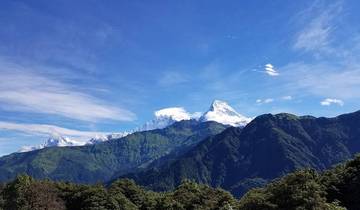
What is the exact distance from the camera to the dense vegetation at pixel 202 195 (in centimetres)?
7450

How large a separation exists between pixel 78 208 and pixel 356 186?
242ft

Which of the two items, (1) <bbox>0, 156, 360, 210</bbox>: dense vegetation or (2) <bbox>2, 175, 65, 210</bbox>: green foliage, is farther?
(2) <bbox>2, 175, 65, 210</bbox>: green foliage

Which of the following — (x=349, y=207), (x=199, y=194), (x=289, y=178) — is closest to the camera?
(x=289, y=178)

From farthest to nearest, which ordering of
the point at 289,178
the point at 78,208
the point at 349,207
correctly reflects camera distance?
1. the point at 78,208
2. the point at 349,207
3. the point at 289,178

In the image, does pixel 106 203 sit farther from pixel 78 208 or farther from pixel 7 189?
pixel 7 189

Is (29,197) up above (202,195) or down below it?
above

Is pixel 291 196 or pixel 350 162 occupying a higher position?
pixel 350 162

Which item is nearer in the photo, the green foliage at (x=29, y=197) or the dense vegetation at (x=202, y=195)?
the dense vegetation at (x=202, y=195)

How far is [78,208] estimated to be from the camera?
439 feet

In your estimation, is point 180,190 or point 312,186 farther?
point 180,190

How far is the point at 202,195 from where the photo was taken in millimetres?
120750

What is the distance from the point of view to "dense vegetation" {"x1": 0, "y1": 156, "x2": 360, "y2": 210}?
74500 mm

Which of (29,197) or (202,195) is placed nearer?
(202,195)

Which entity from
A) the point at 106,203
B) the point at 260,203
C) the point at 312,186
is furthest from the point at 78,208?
the point at 312,186
